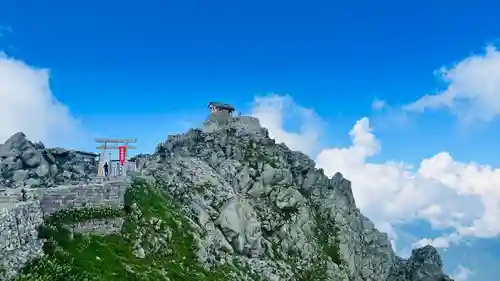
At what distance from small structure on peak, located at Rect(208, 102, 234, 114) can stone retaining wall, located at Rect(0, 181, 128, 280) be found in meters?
69.5

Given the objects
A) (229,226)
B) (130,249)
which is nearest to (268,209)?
(229,226)

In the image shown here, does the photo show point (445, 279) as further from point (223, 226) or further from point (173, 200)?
point (173, 200)

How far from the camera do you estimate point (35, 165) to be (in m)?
74.2

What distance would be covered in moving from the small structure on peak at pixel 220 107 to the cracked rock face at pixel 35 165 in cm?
5072

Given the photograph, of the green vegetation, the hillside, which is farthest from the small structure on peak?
the green vegetation

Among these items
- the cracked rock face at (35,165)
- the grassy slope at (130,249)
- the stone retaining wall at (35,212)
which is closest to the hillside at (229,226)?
the grassy slope at (130,249)

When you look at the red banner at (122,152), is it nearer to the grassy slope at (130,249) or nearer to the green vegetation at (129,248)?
the grassy slope at (130,249)

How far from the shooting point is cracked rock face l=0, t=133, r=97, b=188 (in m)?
69.9

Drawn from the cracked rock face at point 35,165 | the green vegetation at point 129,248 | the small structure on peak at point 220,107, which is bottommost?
the green vegetation at point 129,248

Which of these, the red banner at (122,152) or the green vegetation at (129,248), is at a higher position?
the red banner at (122,152)

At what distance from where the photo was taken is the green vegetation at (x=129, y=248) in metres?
45.0

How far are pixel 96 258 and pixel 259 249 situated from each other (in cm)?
3911

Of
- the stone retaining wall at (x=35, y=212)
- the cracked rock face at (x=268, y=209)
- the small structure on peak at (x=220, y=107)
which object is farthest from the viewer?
the small structure on peak at (x=220, y=107)

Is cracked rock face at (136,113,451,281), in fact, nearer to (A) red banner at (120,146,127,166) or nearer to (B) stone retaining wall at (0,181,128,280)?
(A) red banner at (120,146,127,166)
